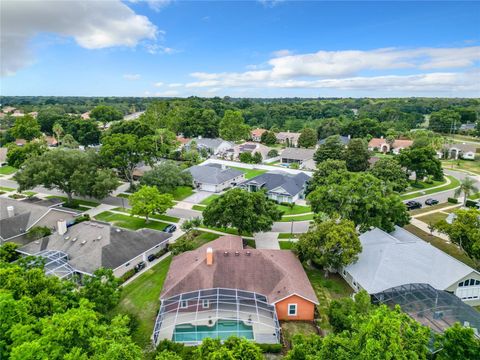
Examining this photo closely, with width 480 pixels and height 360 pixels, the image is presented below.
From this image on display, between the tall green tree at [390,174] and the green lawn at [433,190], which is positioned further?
the green lawn at [433,190]

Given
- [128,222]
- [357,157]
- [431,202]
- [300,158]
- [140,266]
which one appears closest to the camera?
[140,266]

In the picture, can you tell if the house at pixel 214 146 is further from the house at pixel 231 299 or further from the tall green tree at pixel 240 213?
the house at pixel 231 299

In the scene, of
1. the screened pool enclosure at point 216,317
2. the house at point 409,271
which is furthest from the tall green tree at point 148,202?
the house at point 409,271

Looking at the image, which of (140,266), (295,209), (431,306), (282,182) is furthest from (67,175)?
(431,306)

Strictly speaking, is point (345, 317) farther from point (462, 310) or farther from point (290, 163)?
point (290, 163)

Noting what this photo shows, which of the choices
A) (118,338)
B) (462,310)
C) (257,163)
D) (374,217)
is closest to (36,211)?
(118,338)

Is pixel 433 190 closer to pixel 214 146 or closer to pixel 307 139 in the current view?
pixel 307 139

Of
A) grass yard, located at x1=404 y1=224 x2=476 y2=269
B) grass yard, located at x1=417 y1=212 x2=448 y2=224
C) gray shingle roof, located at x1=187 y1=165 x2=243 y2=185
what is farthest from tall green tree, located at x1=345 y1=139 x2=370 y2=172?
grass yard, located at x1=404 y1=224 x2=476 y2=269
